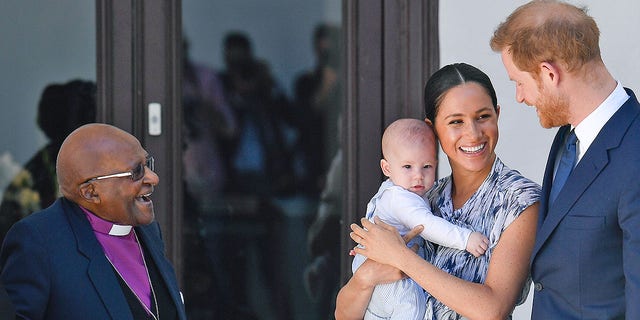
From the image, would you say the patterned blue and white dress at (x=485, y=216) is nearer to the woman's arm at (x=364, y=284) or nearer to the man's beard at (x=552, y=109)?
the woman's arm at (x=364, y=284)

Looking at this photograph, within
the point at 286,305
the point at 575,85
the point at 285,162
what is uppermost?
the point at 575,85

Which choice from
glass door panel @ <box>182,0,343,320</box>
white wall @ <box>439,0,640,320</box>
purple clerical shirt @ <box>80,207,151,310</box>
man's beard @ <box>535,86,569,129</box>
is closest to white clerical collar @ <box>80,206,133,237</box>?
purple clerical shirt @ <box>80,207,151,310</box>

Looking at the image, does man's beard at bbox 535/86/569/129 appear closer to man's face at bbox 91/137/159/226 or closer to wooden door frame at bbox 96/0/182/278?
man's face at bbox 91/137/159/226

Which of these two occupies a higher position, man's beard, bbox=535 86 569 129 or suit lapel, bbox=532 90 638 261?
man's beard, bbox=535 86 569 129

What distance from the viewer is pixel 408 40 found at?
14.4 ft

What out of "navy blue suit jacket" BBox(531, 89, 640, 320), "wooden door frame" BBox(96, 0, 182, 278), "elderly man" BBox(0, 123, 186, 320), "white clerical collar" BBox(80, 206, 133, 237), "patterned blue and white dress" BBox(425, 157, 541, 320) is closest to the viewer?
"navy blue suit jacket" BBox(531, 89, 640, 320)

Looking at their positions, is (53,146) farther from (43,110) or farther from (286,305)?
(286,305)

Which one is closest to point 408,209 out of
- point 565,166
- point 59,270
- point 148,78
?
point 565,166

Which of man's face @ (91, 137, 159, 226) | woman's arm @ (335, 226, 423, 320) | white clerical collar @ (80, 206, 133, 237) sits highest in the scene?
man's face @ (91, 137, 159, 226)

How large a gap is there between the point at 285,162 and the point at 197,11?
72 cm

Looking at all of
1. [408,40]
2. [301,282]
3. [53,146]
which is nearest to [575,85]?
[408,40]

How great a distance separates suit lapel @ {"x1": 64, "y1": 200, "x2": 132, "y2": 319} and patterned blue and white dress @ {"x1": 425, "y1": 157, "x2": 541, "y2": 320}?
90 centimetres

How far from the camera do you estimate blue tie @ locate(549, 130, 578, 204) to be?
284 cm

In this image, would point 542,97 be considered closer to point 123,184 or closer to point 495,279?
point 495,279
